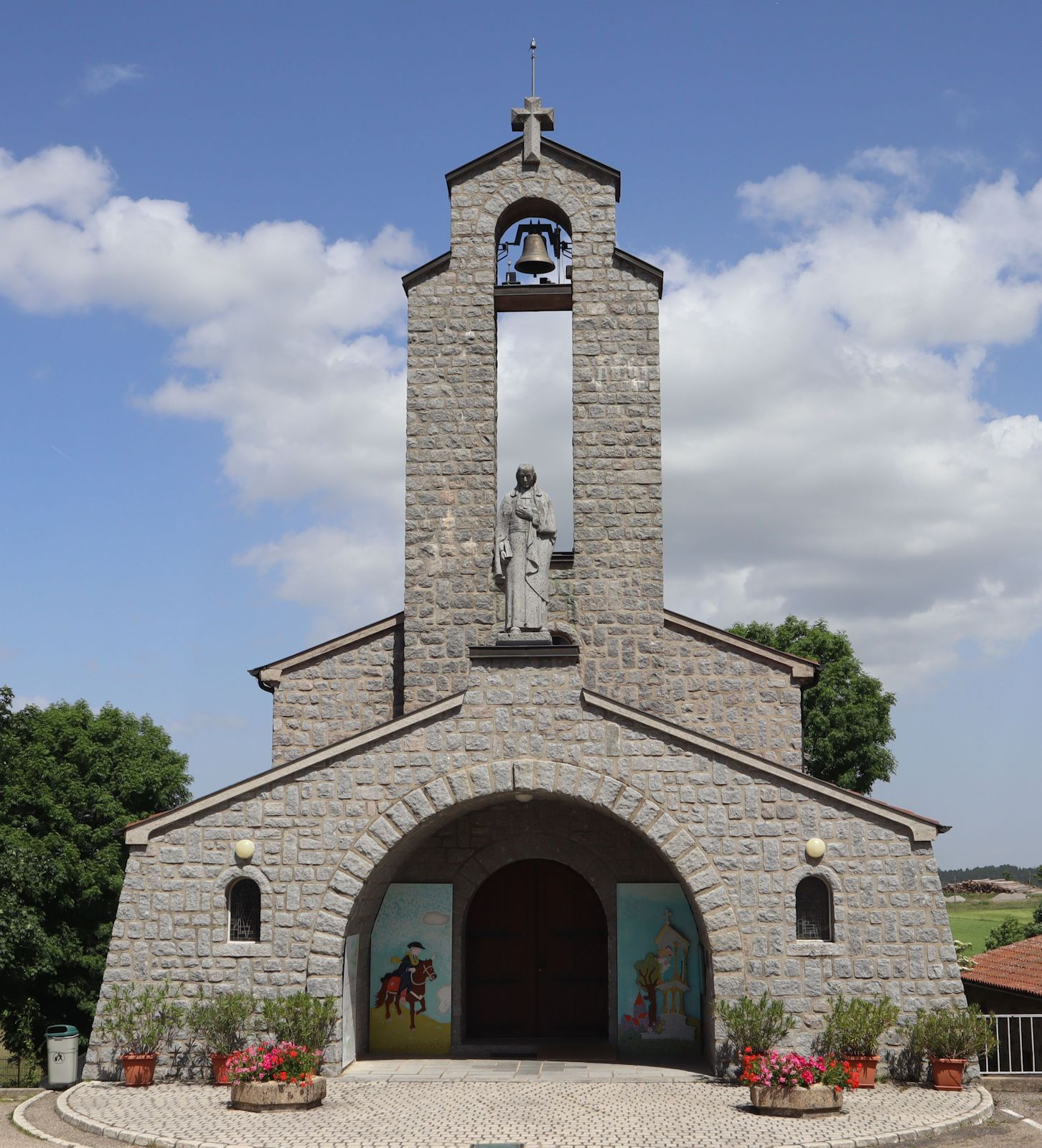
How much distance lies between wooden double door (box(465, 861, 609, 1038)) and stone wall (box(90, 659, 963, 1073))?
2764mm

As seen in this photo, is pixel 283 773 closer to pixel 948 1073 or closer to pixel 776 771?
pixel 776 771

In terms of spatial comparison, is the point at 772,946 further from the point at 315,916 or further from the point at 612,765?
the point at 315,916

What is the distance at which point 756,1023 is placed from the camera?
14.3 m

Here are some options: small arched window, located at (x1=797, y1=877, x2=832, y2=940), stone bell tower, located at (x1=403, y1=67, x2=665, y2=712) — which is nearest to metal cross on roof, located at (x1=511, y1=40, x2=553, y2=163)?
stone bell tower, located at (x1=403, y1=67, x2=665, y2=712)

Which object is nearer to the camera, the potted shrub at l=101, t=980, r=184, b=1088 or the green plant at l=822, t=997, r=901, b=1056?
the green plant at l=822, t=997, r=901, b=1056

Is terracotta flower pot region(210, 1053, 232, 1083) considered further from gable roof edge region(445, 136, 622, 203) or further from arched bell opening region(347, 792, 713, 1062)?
gable roof edge region(445, 136, 622, 203)

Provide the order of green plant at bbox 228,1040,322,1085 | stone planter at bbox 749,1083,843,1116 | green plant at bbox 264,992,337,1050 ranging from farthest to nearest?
green plant at bbox 264,992,337,1050 < green plant at bbox 228,1040,322,1085 < stone planter at bbox 749,1083,843,1116

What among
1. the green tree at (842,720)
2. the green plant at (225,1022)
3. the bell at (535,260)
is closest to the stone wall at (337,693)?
the green plant at (225,1022)

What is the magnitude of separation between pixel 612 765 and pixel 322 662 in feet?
20.5

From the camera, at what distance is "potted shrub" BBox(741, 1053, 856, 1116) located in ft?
42.8

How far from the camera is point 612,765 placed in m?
15.3

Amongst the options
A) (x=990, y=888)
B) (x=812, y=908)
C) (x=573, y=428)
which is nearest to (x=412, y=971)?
(x=812, y=908)

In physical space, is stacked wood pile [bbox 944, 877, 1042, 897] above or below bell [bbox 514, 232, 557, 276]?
below

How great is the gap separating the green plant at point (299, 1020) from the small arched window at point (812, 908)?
5834 millimetres
